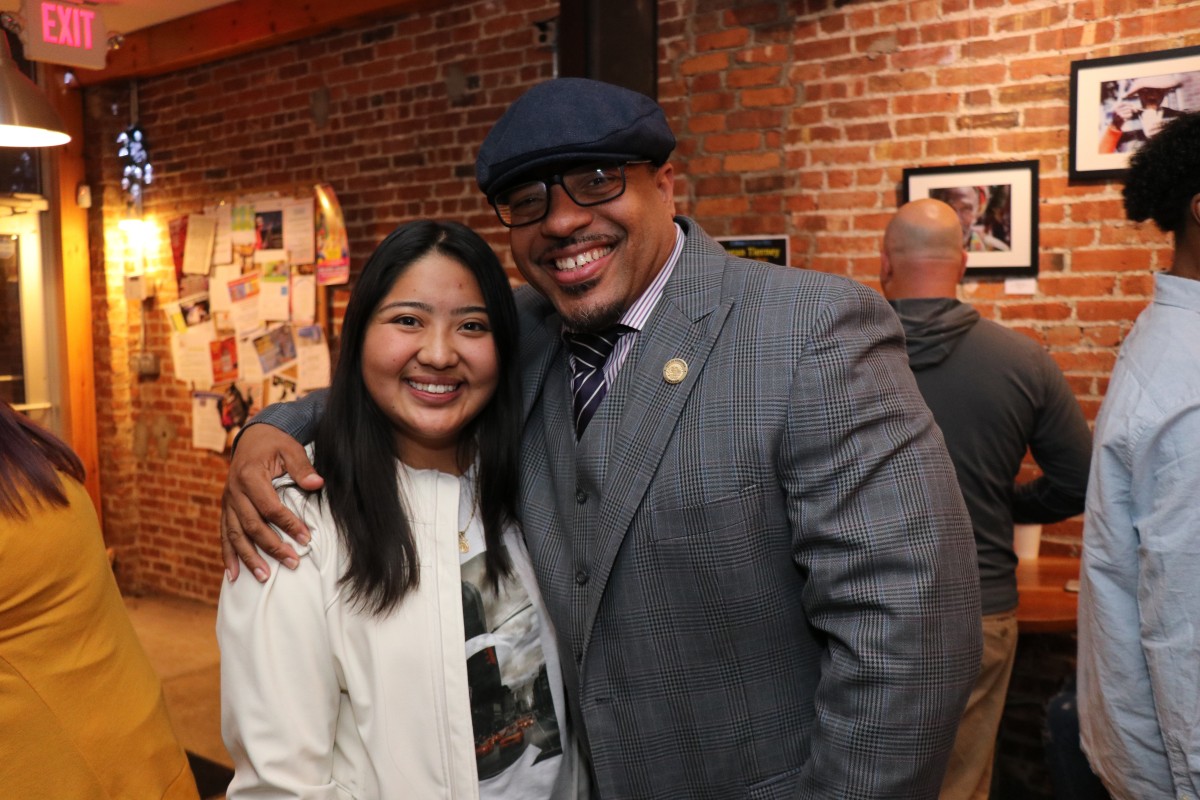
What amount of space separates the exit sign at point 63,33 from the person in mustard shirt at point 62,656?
246 centimetres

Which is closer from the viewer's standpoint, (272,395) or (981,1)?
(981,1)

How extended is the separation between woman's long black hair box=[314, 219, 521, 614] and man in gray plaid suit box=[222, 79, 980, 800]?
6cm

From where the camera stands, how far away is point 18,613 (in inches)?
58.3

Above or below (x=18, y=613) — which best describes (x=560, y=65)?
above

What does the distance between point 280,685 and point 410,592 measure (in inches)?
8.5

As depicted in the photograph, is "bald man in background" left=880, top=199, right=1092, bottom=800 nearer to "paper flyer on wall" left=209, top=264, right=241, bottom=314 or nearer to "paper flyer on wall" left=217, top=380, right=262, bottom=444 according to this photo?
"paper flyer on wall" left=217, top=380, right=262, bottom=444

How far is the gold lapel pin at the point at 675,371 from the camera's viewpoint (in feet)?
4.66

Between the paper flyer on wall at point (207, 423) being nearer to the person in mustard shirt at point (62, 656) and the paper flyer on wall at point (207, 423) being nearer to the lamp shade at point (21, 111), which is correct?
the lamp shade at point (21, 111)

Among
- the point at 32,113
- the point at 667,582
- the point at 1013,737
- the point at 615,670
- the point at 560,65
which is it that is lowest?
the point at 1013,737

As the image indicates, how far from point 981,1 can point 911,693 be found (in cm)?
292

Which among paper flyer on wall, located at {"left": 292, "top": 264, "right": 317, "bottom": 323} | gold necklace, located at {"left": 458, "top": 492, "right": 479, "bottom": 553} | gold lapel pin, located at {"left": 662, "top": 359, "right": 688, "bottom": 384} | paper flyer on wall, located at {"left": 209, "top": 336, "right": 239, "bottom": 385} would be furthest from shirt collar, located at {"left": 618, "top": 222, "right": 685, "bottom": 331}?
paper flyer on wall, located at {"left": 209, "top": 336, "right": 239, "bottom": 385}

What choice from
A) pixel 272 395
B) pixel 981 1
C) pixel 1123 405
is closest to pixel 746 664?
pixel 1123 405

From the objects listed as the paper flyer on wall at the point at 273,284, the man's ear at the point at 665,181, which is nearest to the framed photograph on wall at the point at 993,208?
the man's ear at the point at 665,181

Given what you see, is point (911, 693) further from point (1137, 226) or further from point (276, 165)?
point (276, 165)
